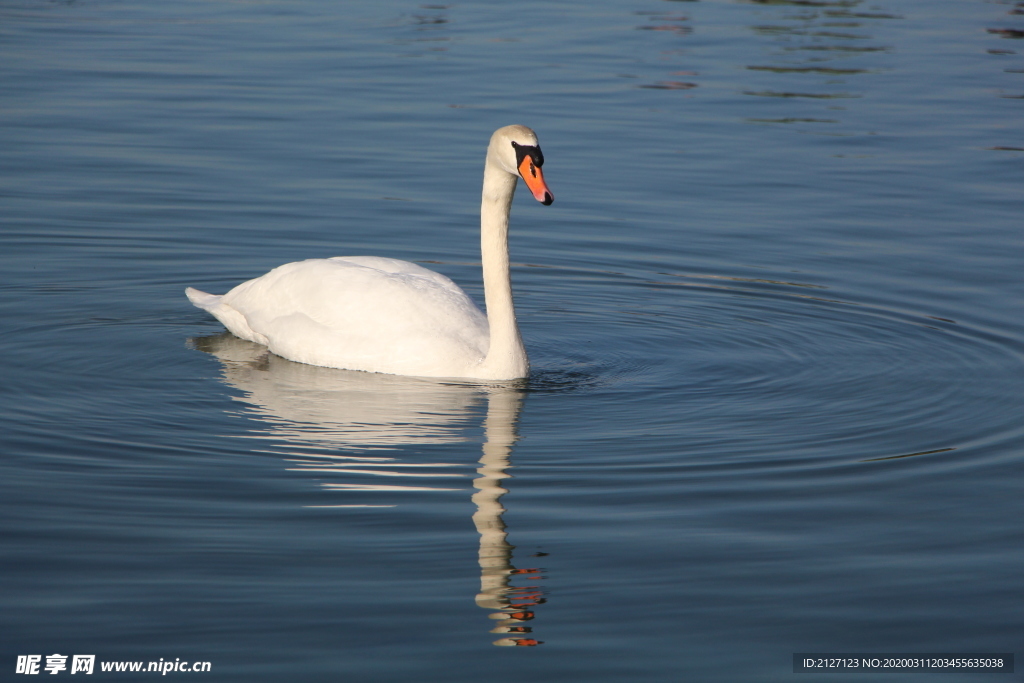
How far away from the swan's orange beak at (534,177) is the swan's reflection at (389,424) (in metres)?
1.43

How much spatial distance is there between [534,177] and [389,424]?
6.20 ft

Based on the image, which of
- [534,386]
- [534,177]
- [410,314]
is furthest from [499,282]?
[534,177]

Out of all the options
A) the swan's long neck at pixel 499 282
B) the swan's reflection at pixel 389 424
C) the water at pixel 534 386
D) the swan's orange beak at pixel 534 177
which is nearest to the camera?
the water at pixel 534 386

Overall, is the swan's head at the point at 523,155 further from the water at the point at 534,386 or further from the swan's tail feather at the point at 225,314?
the swan's tail feather at the point at 225,314

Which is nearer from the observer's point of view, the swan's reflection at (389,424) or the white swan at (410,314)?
the swan's reflection at (389,424)

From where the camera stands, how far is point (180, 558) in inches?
270

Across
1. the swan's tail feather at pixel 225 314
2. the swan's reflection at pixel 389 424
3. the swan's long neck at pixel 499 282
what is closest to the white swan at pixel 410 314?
the swan's long neck at pixel 499 282

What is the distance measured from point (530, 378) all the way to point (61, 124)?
33.2 ft

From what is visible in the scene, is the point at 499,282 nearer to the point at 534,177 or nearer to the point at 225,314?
the point at 534,177

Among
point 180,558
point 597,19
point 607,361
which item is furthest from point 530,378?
point 597,19

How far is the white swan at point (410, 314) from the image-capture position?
10.1m

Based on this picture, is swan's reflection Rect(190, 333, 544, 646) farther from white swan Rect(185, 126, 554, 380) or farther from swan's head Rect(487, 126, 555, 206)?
swan's head Rect(487, 126, 555, 206)

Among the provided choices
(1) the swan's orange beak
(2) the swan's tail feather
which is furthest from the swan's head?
(2) the swan's tail feather

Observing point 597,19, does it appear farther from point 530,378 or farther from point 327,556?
point 327,556
